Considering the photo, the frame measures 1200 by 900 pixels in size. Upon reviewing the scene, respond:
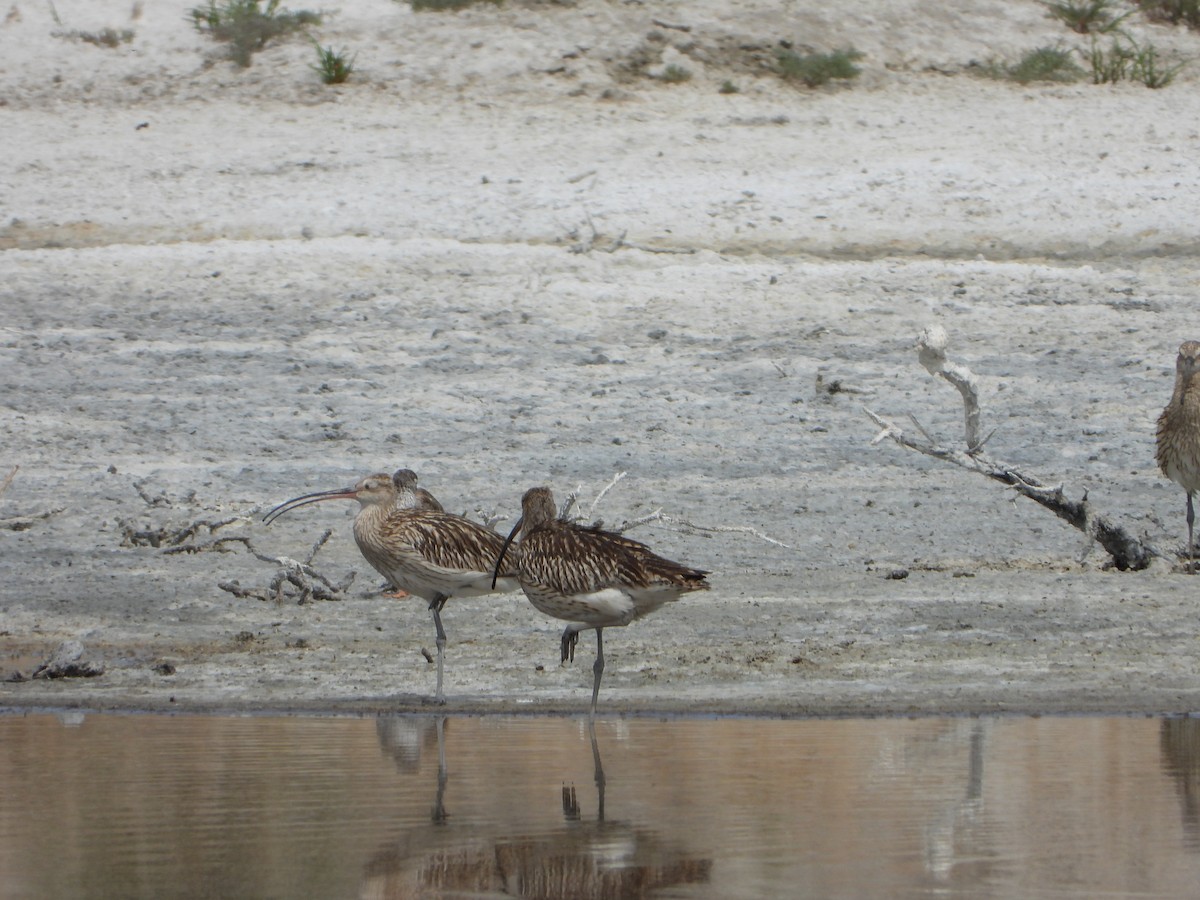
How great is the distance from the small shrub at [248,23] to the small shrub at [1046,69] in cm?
716

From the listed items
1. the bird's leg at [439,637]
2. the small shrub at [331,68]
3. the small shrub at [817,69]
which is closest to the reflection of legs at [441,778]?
the bird's leg at [439,637]

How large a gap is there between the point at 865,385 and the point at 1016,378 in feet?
3.60

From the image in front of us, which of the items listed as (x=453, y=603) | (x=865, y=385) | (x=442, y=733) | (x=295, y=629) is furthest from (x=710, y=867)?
(x=865, y=385)

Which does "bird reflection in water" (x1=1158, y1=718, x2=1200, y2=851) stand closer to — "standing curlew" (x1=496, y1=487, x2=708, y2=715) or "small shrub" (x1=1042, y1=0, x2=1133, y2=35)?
"standing curlew" (x1=496, y1=487, x2=708, y2=715)

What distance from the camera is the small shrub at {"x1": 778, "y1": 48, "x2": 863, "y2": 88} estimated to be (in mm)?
20516

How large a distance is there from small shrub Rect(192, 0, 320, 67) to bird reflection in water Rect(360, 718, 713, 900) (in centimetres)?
1635

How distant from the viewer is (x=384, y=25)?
21703 millimetres

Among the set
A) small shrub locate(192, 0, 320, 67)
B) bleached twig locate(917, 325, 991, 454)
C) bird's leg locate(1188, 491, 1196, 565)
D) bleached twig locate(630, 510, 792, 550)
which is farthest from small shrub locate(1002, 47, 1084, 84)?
bleached twig locate(917, 325, 991, 454)

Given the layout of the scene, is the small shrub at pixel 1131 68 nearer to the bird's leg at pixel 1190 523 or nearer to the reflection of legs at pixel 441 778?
the bird's leg at pixel 1190 523

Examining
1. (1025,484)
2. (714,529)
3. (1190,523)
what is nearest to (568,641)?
(714,529)

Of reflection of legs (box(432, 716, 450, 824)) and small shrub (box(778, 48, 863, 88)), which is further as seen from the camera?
small shrub (box(778, 48, 863, 88))

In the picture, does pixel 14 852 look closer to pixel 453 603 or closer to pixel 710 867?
pixel 710 867

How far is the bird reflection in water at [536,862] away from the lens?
523 cm

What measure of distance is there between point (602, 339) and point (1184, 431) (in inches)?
196
